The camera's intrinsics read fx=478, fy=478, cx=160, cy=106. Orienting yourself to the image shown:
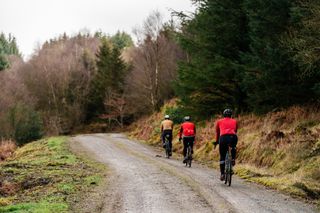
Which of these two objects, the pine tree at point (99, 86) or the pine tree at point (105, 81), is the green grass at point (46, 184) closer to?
the pine tree at point (105, 81)

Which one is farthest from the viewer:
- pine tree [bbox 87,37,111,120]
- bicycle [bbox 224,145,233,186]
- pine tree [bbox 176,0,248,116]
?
pine tree [bbox 87,37,111,120]

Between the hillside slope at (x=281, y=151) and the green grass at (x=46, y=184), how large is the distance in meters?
5.55

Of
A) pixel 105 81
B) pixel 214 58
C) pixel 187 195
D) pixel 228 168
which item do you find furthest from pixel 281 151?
pixel 105 81

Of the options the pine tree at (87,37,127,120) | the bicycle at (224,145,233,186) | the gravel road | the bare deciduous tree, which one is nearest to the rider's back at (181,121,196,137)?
the gravel road

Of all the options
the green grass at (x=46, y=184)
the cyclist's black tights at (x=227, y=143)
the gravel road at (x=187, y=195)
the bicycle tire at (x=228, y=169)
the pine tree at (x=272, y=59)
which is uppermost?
the pine tree at (x=272, y=59)

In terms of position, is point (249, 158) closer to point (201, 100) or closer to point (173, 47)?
point (201, 100)

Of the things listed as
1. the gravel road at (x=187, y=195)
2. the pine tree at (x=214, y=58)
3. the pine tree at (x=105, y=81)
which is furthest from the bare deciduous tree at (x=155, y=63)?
the gravel road at (x=187, y=195)

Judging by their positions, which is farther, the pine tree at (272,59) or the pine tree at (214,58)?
the pine tree at (214,58)

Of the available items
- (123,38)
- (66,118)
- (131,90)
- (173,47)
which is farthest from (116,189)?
(123,38)

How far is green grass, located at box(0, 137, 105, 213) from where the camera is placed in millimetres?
11195

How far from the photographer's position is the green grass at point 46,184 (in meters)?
11.2

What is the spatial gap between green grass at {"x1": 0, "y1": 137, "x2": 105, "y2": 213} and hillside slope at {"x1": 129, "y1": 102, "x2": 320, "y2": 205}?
5.55 meters

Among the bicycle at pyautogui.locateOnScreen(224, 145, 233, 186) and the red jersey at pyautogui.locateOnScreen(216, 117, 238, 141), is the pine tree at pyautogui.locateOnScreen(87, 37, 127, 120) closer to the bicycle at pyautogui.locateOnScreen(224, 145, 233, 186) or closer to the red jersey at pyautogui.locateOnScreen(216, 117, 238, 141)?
the red jersey at pyautogui.locateOnScreen(216, 117, 238, 141)

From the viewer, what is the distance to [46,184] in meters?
14.9
